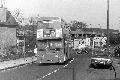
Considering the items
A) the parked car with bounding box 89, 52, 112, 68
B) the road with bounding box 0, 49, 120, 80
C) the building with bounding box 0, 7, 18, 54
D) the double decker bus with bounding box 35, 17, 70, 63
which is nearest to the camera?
the road with bounding box 0, 49, 120, 80

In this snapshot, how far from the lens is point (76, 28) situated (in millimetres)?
199875

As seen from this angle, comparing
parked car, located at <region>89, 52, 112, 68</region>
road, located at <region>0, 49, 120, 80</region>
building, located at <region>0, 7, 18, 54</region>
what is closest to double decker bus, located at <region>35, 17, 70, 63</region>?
parked car, located at <region>89, 52, 112, 68</region>

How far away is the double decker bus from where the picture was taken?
1233 inches

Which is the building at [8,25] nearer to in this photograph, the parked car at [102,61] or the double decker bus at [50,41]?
the double decker bus at [50,41]

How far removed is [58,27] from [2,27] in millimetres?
58307

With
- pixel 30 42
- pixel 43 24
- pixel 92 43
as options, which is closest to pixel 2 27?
pixel 30 42

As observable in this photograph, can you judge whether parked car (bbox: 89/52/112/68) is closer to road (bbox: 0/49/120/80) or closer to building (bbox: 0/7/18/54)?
road (bbox: 0/49/120/80)

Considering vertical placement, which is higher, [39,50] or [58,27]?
[58,27]

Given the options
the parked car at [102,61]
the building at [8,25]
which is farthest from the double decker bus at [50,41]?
the building at [8,25]

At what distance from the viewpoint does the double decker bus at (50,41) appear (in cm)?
3133

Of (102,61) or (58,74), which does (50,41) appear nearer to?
(102,61)

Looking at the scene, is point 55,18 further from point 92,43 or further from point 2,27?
point 92,43

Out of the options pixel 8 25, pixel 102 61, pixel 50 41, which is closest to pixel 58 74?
pixel 102 61

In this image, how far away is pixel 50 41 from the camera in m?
32.0
